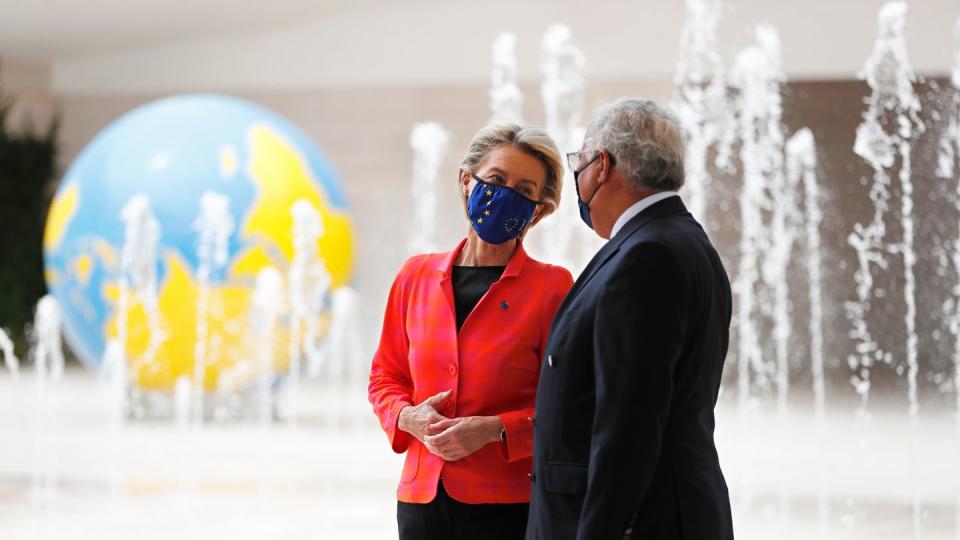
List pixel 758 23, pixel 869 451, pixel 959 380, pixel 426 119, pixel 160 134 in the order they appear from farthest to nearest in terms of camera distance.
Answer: pixel 426 119
pixel 758 23
pixel 959 380
pixel 160 134
pixel 869 451

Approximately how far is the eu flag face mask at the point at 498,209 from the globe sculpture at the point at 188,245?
5.28 meters

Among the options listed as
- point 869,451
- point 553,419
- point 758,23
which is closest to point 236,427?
point 869,451

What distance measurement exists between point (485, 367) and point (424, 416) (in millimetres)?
138

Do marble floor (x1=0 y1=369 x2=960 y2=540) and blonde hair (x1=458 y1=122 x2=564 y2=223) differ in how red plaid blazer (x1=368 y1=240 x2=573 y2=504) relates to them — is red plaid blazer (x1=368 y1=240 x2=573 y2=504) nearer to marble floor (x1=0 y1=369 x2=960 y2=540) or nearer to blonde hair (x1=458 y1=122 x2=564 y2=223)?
blonde hair (x1=458 y1=122 x2=564 y2=223)

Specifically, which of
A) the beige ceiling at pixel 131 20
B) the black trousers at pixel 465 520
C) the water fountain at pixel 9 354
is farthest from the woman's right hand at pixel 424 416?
the water fountain at pixel 9 354

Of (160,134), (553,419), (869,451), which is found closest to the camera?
(553,419)

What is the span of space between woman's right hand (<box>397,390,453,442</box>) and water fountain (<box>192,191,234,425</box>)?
17.3 ft

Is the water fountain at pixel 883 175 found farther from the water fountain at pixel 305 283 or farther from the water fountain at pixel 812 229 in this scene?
the water fountain at pixel 305 283

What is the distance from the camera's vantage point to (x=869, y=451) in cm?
668

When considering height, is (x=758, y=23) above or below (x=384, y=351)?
above

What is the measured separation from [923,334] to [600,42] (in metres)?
3.58

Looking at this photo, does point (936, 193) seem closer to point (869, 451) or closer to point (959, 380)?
point (959, 380)

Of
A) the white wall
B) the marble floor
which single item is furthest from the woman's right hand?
the white wall

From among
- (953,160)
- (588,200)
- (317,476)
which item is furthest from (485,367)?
(953,160)
